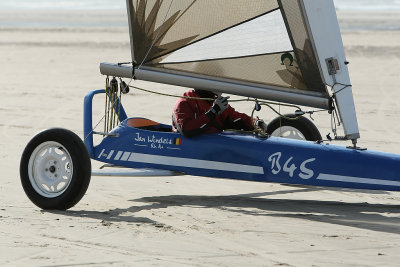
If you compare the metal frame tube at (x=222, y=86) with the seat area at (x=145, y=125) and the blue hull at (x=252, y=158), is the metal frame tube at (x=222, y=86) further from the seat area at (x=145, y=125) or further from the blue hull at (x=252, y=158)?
the seat area at (x=145, y=125)

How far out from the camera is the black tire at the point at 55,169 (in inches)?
305

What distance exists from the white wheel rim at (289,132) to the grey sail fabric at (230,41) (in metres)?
1.33

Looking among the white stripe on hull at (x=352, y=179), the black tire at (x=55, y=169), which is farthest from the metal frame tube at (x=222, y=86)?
the black tire at (x=55, y=169)

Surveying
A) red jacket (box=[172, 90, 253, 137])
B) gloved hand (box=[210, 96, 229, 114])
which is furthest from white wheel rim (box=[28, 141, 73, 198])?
gloved hand (box=[210, 96, 229, 114])

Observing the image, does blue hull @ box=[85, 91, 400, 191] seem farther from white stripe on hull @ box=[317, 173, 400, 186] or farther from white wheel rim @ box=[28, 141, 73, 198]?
white wheel rim @ box=[28, 141, 73, 198]

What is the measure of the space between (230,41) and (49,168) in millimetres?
1893

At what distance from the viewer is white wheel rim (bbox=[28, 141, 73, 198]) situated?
7957 millimetres

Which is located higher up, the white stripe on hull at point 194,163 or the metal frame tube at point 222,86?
the metal frame tube at point 222,86

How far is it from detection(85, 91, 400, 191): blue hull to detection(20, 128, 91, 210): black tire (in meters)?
0.65

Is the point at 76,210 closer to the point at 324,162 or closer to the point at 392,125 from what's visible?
the point at 324,162

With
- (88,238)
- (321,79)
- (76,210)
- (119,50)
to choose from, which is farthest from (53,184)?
(119,50)

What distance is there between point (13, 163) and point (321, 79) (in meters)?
3.73

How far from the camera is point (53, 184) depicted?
7.96m

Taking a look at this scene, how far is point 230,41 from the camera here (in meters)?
8.34
